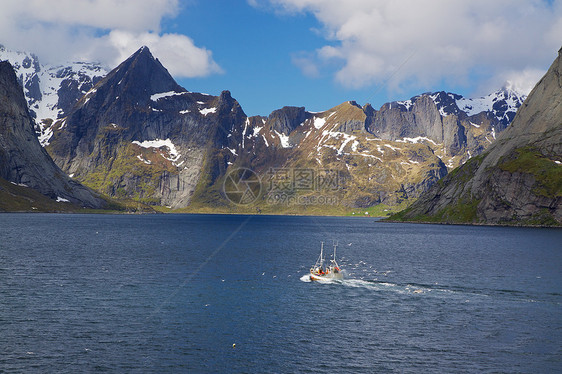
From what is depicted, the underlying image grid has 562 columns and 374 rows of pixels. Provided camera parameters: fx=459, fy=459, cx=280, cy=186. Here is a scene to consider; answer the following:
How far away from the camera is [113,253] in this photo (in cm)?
13850

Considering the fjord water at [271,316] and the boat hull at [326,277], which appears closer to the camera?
the fjord water at [271,316]

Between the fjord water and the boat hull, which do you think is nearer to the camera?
the fjord water

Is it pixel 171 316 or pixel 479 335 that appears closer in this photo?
pixel 479 335

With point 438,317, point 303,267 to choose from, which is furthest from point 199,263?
point 438,317

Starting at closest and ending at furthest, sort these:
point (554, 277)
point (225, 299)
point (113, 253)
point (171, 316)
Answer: point (171, 316), point (225, 299), point (554, 277), point (113, 253)

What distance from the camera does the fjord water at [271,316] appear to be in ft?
163

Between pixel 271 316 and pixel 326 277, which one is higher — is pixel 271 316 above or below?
below

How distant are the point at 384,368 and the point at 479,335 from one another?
1884cm

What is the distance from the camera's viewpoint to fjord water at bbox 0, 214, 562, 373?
49.8 meters

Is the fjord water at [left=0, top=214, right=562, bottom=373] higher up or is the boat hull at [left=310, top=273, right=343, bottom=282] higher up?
the boat hull at [left=310, top=273, right=343, bottom=282]

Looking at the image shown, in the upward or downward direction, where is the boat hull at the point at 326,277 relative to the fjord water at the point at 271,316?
upward

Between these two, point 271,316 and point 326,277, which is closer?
point 271,316

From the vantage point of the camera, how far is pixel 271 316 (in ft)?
224

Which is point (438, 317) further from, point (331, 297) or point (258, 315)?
point (258, 315)
